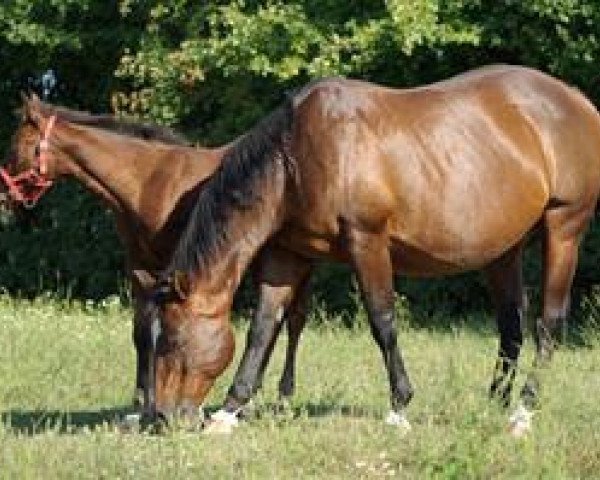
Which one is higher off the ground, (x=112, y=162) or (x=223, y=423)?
(x=112, y=162)

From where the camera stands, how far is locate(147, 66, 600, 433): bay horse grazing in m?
7.30

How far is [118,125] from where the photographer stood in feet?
28.7

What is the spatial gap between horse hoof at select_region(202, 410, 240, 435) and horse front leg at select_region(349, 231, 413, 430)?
2.80 feet

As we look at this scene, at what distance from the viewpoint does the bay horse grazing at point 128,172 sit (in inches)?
324

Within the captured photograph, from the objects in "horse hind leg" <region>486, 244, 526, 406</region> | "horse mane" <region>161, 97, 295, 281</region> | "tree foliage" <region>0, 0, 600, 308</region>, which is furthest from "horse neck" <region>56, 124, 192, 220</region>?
"tree foliage" <region>0, 0, 600, 308</region>

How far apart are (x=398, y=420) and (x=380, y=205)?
1190 millimetres

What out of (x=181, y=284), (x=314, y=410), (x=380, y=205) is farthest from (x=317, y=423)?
(x=380, y=205)

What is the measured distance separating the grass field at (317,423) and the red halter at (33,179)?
140 centimetres

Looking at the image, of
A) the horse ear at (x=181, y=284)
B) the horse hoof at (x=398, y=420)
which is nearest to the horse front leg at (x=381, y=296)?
the horse hoof at (x=398, y=420)

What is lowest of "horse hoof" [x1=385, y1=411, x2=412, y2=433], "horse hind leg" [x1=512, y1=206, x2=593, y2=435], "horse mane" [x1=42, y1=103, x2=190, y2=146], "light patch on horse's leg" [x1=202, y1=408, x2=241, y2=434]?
"light patch on horse's leg" [x1=202, y1=408, x2=241, y2=434]

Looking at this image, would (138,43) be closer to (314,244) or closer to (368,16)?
(368,16)

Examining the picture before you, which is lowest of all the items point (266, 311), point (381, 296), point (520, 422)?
point (520, 422)

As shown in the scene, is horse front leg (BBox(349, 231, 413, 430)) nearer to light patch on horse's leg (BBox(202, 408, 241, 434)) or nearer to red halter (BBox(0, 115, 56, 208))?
light patch on horse's leg (BBox(202, 408, 241, 434))

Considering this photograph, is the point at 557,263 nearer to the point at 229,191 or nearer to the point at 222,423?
the point at 229,191
